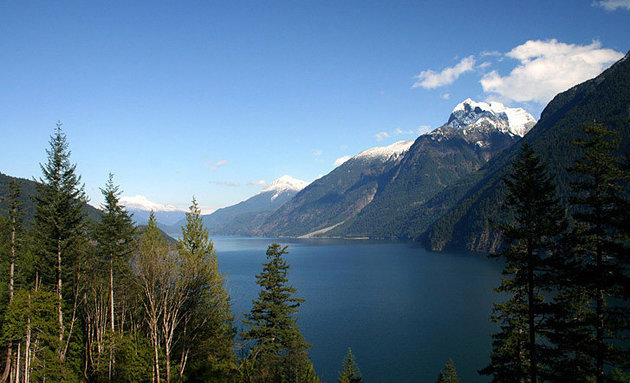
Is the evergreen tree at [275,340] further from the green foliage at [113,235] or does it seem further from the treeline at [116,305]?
the green foliage at [113,235]

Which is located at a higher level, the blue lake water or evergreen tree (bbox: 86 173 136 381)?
evergreen tree (bbox: 86 173 136 381)

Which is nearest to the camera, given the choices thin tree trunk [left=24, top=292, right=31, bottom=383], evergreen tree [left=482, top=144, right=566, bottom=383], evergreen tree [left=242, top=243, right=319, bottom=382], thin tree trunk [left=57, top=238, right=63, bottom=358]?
evergreen tree [left=482, top=144, right=566, bottom=383]

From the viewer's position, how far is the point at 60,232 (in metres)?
25.7

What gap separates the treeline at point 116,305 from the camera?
21609 mm

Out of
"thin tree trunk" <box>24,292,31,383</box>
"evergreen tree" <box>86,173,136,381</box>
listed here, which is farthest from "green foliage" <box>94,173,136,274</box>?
"thin tree trunk" <box>24,292,31,383</box>

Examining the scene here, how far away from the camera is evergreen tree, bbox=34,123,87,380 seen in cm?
2509

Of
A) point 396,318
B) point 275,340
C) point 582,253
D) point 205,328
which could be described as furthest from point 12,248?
point 396,318

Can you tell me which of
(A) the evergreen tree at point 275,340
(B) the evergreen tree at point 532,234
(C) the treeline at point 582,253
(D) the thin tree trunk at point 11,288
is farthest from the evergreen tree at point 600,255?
(D) the thin tree trunk at point 11,288

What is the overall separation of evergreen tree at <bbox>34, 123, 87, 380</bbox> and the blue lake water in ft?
36.5

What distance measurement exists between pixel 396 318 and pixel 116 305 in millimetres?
55335

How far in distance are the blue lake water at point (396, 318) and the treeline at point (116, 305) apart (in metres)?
4.71

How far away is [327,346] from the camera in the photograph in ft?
187

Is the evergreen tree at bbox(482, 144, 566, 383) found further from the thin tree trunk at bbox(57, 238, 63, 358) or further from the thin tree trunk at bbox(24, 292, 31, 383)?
the thin tree trunk at bbox(24, 292, 31, 383)

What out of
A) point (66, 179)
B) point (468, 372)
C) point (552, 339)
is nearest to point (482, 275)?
point (468, 372)
